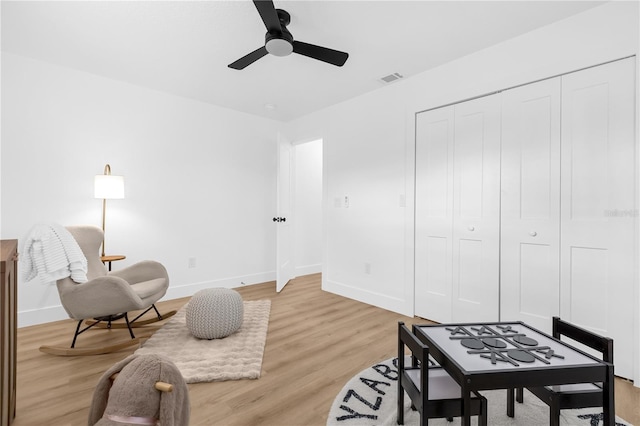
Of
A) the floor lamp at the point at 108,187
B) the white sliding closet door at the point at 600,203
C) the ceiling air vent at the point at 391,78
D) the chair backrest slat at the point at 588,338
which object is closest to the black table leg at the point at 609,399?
the chair backrest slat at the point at 588,338

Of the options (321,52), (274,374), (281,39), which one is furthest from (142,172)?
(274,374)

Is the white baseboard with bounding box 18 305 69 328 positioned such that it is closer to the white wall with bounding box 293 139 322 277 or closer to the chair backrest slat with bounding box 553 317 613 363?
the white wall with bounding box 293 139 322 277

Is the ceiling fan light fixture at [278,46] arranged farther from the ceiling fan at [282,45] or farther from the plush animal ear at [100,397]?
the plush animal ear at [100,397]

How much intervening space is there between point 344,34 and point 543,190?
6.50 ft

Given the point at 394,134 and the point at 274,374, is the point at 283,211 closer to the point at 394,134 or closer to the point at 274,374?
the point at 394,134

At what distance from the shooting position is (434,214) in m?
3.07

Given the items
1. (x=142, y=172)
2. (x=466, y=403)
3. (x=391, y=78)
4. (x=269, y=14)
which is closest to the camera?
(x=466, y=403)

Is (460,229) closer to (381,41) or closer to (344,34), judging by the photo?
(381,41)

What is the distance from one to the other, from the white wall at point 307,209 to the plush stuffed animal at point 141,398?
3870mm

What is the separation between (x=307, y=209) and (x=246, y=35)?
3225mm

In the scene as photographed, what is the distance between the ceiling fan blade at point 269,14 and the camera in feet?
5.81

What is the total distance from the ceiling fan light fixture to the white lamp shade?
204 cm

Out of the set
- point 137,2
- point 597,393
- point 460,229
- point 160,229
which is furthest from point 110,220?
point 597,393

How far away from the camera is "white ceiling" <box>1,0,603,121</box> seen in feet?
7.11
